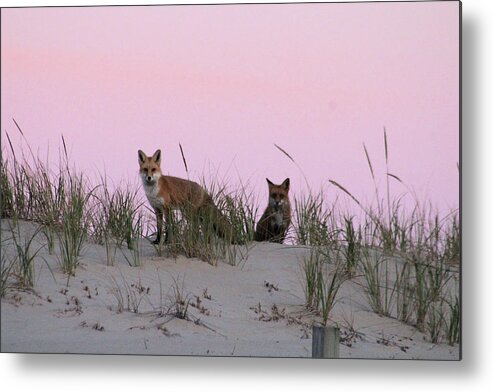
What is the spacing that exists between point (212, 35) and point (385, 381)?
1.94 meters

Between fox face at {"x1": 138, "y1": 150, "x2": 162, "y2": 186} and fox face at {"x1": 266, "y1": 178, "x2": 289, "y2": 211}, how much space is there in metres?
0.57

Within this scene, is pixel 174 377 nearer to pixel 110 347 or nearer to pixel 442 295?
pixel 110 347

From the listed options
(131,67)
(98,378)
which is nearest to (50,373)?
(98,378)

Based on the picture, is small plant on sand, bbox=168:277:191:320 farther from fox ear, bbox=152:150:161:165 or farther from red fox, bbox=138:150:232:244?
fox ear, bbox=152:150:161:165

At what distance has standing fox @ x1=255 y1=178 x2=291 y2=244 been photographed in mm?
5082

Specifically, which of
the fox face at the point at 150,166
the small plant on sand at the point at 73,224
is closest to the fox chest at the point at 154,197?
the fox face at the point at 150,166

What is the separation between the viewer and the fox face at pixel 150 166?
5.11 meters

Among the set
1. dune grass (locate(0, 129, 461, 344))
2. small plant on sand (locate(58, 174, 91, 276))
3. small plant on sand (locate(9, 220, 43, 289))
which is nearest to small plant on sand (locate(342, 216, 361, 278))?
dune grass (locate(0, 129, 461, 344))

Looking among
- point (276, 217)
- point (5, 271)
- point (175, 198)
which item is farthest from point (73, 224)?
point (276, 217)

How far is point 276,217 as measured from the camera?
17.3ft

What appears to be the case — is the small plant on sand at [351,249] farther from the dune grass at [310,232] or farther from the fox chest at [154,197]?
the fox chest at [154,197]

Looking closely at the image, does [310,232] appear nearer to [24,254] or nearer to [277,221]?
[277,221]

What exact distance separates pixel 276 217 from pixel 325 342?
30.9 inches

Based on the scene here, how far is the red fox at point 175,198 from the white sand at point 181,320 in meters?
0.31
